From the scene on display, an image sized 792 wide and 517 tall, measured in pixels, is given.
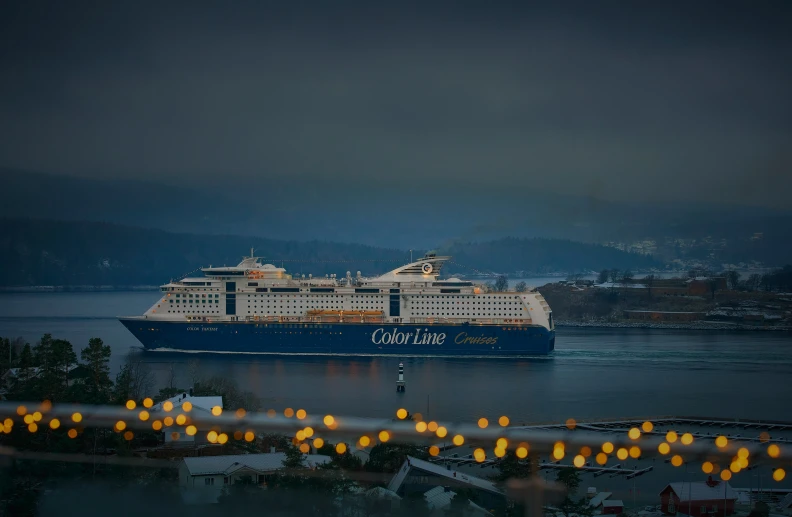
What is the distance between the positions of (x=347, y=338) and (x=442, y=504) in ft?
45.0

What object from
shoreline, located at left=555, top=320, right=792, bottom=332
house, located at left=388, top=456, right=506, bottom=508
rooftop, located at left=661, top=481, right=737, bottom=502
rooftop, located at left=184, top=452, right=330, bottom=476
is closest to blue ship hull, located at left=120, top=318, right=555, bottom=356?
shoreline, located at left=555, top=320, right=792, bottom=332

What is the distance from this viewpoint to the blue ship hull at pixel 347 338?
642 inches

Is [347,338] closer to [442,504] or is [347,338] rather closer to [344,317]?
[344,317]

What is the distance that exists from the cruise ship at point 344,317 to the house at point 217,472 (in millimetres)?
12436

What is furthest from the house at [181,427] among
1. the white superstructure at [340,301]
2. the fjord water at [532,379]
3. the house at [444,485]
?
the white superstructure at [340,301]

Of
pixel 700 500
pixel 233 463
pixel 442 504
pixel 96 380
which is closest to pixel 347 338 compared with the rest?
pixel 96 380

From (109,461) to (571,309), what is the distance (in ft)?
87.3

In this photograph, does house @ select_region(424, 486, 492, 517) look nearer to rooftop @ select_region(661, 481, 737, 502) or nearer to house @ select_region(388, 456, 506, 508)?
house @ select_region(388, 456, 506, 508)

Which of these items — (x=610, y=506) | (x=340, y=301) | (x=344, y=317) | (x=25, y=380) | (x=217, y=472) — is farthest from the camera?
(x=340, y=301)

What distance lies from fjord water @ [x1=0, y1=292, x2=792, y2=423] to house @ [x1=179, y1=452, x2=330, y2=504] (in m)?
6.46

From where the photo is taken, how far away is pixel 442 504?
107 inches

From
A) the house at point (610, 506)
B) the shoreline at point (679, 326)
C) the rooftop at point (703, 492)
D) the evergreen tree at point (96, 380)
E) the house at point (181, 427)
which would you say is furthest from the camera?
the shoreline at point (679, 326)

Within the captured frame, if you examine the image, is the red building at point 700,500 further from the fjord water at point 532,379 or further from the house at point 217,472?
the fjord water at point 532,379

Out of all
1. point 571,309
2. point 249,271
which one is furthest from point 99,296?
point 249,271
